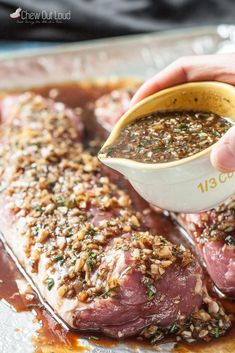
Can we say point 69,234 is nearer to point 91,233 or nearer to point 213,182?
point 91,233

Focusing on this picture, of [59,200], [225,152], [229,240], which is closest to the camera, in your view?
[225,152]

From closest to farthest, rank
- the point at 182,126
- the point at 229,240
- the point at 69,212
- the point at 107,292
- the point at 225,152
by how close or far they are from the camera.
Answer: the point at 225,152 < the point at 107,292 < the point at 182,126 < the point at 229,240 < the point at 69,212

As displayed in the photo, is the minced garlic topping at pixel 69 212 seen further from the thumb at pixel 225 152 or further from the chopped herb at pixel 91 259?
the thumb at pixel 225 152

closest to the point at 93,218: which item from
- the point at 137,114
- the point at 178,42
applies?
the point at 137,114

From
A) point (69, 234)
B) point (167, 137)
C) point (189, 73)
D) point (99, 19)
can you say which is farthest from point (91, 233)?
point (99, 19)

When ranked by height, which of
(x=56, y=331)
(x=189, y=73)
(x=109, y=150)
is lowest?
(x=56, y=331)

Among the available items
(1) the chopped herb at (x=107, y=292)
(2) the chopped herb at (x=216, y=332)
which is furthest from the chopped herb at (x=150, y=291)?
(2) the chopped herb at (x=216, y=332)

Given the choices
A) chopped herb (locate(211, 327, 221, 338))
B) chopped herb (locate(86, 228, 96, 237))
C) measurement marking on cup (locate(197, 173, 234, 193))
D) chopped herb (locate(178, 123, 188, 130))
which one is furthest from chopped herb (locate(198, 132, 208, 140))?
chopped herb (locate(211, 327, 221, 338))
